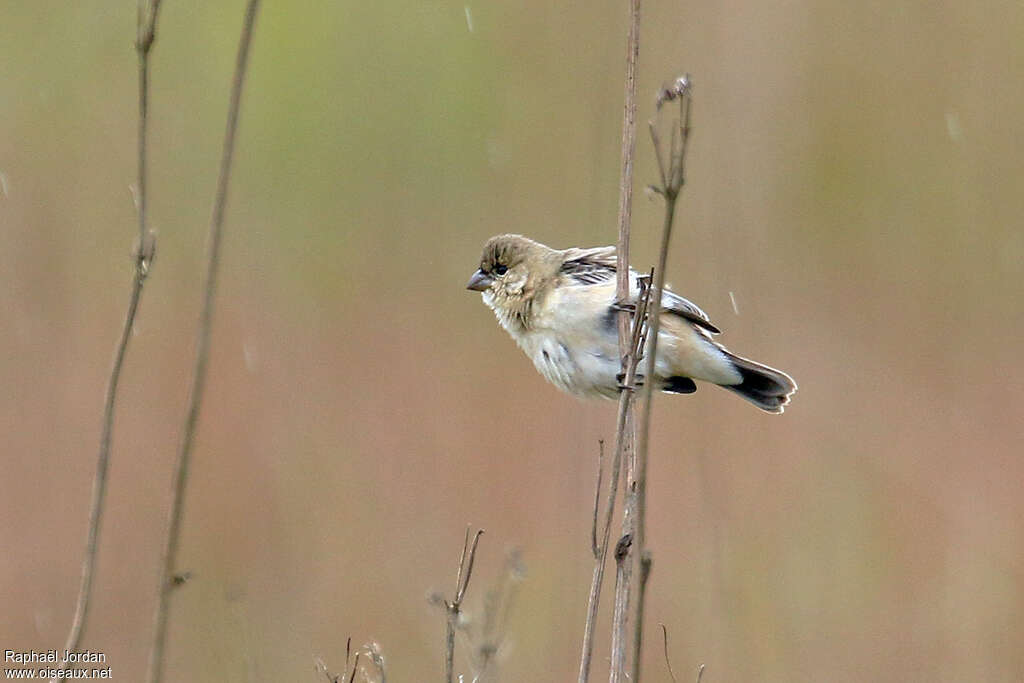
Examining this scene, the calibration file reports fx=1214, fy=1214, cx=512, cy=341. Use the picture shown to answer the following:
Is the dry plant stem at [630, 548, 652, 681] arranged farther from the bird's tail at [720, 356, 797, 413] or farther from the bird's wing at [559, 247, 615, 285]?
the bird's tail at [720, 356, 797, 413]

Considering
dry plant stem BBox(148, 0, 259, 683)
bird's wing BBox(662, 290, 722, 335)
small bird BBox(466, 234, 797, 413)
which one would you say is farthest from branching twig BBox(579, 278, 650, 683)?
bird's wing BBox(662, 290, 722, 335)

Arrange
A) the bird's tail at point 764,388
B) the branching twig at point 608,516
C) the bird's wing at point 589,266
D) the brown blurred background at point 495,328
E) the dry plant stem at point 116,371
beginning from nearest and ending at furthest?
the dry plant stem at point 116,371 → the branching twig at point 608,516 → the bird's wing at point 589,266 → the bird's tail at point 764,388 → the brown blurred background at point 495,328

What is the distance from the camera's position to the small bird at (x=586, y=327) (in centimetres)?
374

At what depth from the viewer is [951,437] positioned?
6.40 m

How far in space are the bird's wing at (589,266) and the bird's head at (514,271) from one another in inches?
1.6

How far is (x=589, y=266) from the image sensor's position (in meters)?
3.96

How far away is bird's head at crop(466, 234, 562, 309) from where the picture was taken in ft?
13.0

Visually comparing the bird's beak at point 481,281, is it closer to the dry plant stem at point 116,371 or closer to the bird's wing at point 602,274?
the bird's wing at point 602,274

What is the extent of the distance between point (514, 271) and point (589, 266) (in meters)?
0.26

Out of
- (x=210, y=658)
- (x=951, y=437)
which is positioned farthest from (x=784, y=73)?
(x=210, y=658)

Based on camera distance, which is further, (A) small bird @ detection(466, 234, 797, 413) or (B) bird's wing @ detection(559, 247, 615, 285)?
(B) bird's wing @ detection(559, 247, 615, 285)

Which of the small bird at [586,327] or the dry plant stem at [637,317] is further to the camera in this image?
the small bird at [586,327]

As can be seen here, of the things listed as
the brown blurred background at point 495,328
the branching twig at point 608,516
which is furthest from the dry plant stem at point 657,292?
the brown blurred background at point 495,328

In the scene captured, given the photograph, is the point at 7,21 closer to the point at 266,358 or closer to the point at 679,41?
the point at 266,358
